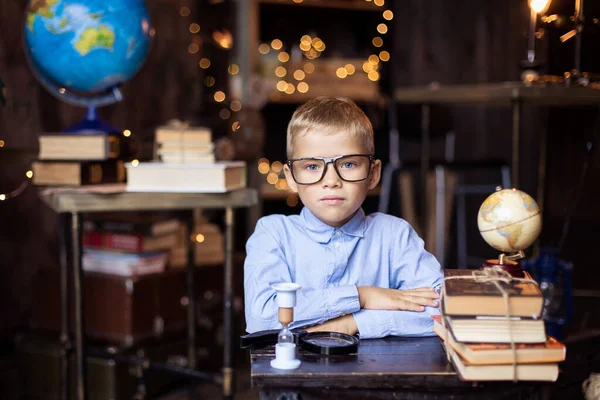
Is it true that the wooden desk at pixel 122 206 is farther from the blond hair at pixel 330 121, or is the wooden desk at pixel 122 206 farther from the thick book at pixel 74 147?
the blond hair at pixel 330 121

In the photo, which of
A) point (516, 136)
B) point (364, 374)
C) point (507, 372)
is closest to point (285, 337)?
point (364, 374)

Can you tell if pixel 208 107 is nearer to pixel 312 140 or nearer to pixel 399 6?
pixel 399 6

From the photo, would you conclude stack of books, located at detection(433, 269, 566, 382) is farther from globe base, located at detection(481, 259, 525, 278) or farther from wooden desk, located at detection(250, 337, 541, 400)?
globe base, located at detection(481, 259, 525, 278)

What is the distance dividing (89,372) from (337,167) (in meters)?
1.97

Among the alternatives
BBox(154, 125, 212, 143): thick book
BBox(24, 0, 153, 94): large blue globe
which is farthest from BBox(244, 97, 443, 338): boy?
BBox(24, 0, 153, 94): large blue globe

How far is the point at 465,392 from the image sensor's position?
1.35 metres

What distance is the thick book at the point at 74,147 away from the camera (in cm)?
243

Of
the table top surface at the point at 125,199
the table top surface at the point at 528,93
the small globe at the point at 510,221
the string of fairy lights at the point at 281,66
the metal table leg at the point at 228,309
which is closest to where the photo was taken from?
the small globe at the point at 510,221

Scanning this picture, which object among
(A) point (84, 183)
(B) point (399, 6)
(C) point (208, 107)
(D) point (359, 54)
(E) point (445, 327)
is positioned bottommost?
(E) point (445, 327)

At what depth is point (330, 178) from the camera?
1.59 metres

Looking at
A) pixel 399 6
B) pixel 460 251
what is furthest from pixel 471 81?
pixel 460 251

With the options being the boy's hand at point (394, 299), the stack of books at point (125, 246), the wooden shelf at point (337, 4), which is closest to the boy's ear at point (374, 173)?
the boy's hand at point (394, 299)

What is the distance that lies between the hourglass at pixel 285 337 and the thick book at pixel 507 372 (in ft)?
1.04

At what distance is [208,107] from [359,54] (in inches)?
68.4
